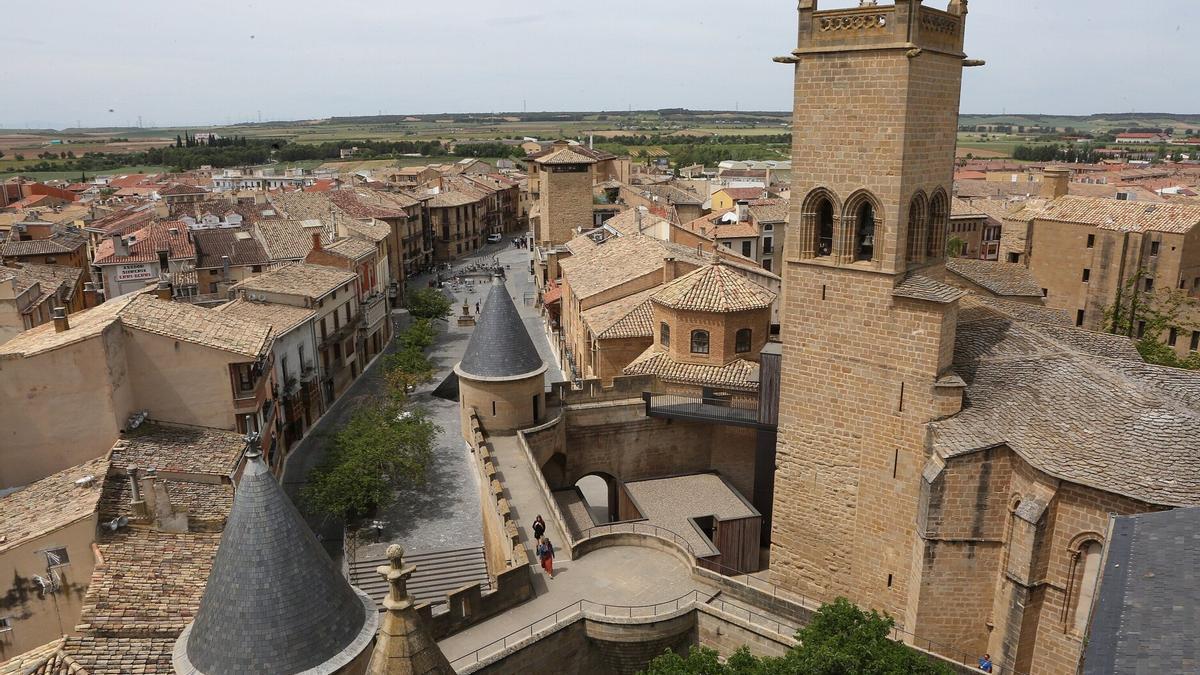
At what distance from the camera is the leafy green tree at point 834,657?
559 inches

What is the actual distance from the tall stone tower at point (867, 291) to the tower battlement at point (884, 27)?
0.10 feet

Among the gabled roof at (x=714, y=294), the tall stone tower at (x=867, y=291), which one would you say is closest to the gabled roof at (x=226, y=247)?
the gabled roof at (x=714, y=294)

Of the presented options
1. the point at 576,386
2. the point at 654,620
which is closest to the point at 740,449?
the point at 576,386

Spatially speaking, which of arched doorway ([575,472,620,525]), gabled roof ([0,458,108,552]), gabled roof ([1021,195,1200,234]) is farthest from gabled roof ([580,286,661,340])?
gabled roof ([1021,195,1200,234])

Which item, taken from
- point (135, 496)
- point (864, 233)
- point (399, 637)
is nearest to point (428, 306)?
point (135, 496)

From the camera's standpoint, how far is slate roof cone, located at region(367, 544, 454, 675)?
10203 millimetres

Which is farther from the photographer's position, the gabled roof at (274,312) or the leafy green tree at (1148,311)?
the leafy green tree at (1148,311)

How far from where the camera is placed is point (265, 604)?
1134 centimetres

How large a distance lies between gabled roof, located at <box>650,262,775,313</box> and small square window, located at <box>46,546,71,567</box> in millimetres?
18975

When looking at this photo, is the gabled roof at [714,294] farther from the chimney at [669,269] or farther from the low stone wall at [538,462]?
the chimney at [669,269]

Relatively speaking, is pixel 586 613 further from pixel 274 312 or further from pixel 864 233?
pixel 274 312

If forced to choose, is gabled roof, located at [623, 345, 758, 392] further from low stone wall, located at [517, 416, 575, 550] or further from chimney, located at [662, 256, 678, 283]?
chimney, located at [662, 256, 678, 283]

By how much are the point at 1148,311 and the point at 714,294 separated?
1059 inches

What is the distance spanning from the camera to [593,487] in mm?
34438
